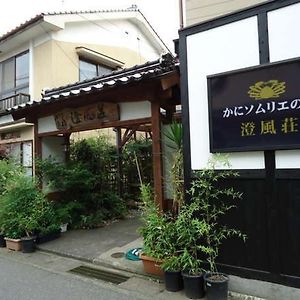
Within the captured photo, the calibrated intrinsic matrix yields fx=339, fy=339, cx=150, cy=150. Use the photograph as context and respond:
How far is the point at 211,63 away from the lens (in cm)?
530

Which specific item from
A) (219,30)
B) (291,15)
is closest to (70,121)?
(219,30)

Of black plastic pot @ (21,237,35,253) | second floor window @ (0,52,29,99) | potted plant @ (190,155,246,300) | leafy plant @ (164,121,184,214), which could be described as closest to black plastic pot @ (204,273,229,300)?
potted plant @ (190,155,246,300)

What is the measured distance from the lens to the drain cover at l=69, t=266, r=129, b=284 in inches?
235

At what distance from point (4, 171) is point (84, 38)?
300 inches

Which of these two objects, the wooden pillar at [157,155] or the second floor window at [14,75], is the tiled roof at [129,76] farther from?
the second floor window at [14,75]

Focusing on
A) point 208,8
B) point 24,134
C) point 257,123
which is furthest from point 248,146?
point 24,134

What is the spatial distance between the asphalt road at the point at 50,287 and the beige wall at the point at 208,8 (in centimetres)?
553

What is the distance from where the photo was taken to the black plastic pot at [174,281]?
5230 mm

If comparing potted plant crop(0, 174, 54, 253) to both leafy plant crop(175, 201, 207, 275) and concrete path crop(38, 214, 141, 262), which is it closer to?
concrete path crop(38, 214, 141, 262)

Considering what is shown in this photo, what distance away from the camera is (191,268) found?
5.10 metres

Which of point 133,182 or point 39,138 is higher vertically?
point 39,138

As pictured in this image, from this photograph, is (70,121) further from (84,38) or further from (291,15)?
(84,38)

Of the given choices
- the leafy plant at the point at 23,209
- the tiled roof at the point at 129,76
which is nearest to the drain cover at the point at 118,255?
the leafy plant at the point at 23,209

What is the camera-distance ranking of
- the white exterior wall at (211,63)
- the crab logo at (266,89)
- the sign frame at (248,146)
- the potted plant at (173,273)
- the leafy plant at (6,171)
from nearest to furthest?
the sign frame at (248,146) < the crab logo at (266,89) < the white exterior wall at (211,63) < the potted plant at (173,273) < the leafy plant at (6,171)
